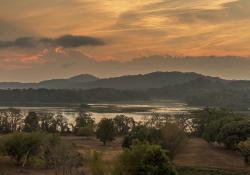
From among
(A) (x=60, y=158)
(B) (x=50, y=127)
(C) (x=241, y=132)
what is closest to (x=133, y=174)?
(A) (x=60, y=158)

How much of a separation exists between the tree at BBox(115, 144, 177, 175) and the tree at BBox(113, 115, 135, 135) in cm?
7368

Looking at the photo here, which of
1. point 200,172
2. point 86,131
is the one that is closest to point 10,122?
point 86,131

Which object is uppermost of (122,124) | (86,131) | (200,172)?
(122,124)

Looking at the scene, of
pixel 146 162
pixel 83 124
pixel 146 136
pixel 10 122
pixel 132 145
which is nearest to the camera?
pixel 146 162

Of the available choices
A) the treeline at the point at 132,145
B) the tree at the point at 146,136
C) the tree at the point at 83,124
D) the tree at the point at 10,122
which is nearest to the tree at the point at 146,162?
the treeline at the point at 132,145

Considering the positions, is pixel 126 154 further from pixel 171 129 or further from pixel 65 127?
pixel 65 127

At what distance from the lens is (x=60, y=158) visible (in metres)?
55.0

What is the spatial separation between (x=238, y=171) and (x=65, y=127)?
222 ft

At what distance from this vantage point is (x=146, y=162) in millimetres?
41906

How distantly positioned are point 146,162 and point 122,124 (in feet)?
247

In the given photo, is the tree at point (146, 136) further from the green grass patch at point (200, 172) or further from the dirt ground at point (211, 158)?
the green grass patch at point (200, 172)

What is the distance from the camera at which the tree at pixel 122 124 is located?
382 feet

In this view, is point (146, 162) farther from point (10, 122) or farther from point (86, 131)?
point (10, 122)

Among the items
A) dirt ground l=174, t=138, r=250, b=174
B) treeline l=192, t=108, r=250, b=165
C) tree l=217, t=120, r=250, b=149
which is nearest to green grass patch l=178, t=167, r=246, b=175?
dirt ground l=174, t=138, r=250, b=174
